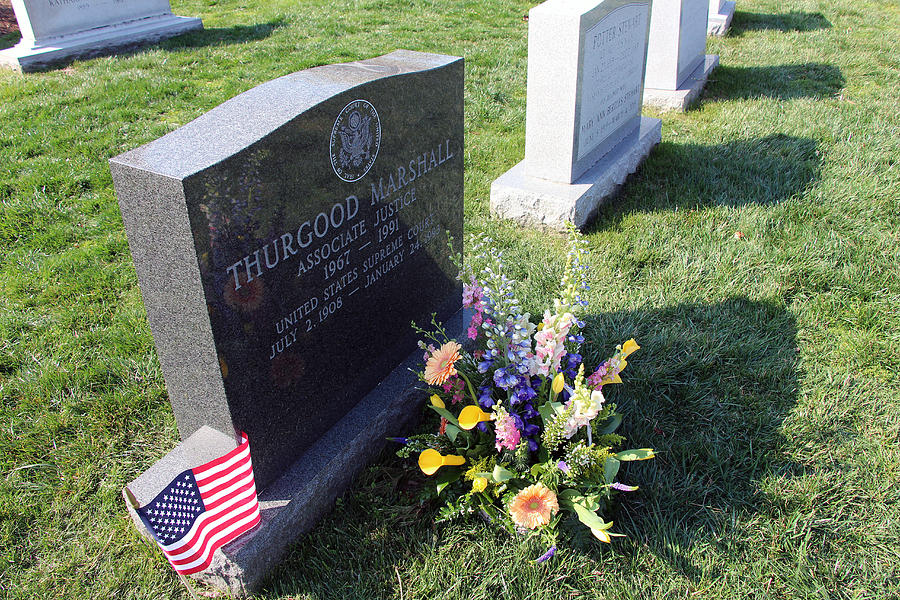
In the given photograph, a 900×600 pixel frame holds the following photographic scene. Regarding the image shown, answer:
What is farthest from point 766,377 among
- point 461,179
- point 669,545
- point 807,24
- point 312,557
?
point 807,24

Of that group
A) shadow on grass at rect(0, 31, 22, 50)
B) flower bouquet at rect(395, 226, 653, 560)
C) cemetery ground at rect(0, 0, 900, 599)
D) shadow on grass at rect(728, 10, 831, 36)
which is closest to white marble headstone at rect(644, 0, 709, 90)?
cemetery ground at rect(0, 0, 900, 599)

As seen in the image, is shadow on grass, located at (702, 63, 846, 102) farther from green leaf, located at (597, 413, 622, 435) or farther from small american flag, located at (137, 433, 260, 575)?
small american flag, located at (137, 433, 260, 575)

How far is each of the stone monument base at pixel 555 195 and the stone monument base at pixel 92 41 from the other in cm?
555

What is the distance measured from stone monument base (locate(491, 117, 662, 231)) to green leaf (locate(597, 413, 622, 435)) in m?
1.74

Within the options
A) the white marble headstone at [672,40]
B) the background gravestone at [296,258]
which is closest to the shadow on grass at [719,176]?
the white marble headstone at [672,40]

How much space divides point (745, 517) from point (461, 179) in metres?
1.91

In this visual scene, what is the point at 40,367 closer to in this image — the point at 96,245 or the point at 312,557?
the point at 96,245

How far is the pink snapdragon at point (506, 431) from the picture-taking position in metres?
2.31

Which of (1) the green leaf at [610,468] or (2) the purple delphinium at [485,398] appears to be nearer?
(1) the green leaf at [610,468]

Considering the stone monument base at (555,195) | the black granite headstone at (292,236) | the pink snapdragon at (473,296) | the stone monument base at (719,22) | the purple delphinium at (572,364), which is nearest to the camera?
the black granite headstone at (292,236)

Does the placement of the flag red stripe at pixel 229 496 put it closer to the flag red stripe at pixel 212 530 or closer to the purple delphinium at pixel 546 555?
the flag red stripe at pixel 212 530

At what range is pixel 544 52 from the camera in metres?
4.12

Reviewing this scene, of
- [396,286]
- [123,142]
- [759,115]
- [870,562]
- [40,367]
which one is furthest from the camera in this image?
[759,115]

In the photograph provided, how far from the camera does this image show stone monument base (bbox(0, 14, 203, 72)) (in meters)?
7.08
